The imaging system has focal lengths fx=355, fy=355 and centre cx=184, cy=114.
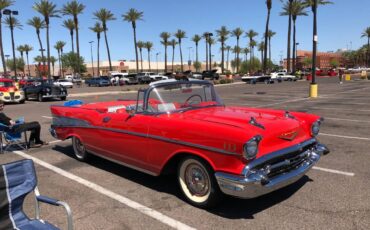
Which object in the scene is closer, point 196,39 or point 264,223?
point 264,223

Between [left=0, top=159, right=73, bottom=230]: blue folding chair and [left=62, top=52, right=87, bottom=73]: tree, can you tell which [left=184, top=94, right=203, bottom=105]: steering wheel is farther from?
[left=62, top=52, right=87, bottom=73]: tree

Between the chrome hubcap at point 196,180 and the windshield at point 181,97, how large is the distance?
992mm

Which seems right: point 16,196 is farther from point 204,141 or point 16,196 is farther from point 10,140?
point 10,140

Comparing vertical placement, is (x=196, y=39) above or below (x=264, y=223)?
above

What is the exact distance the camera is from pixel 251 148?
385 centimetres

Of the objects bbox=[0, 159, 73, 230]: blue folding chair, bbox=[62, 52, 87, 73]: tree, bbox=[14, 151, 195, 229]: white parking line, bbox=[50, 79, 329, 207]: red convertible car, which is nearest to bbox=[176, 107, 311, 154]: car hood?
bbox=[50, 79, 329, 207]: red convertible car

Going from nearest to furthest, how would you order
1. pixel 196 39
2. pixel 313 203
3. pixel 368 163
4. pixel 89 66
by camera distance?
pixel 313 203 < pixel 368 163 < pixel 196 39 < pixel 89 66

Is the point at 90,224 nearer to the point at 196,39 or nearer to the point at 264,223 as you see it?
the point at 264,223

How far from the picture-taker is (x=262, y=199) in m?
4.68

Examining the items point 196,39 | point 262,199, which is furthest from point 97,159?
point 196,39

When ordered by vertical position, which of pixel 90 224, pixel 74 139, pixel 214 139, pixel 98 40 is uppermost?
pixel 98 40

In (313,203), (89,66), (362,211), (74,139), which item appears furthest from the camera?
(89,66)

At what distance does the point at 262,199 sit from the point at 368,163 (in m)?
2.72

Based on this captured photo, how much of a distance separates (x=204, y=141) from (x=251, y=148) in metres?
0.58
